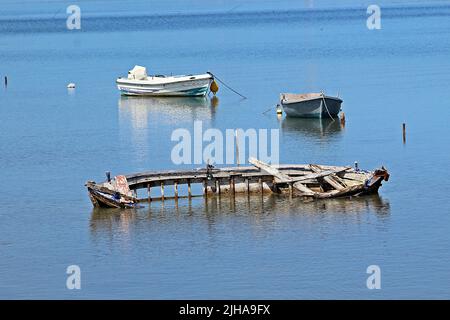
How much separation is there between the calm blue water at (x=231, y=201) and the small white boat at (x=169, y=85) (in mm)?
1840

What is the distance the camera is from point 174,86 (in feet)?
266

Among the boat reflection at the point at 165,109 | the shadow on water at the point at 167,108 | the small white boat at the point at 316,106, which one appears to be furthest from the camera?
the shadow on water at the point at 167,108

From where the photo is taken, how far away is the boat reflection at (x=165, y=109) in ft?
232

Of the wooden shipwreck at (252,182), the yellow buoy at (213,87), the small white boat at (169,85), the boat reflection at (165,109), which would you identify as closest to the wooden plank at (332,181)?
the wooden shipwreck at (252,182)

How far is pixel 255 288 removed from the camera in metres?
34.7

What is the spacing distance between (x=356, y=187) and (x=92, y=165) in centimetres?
1504

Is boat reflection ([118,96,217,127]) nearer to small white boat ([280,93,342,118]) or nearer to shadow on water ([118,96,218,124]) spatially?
shadow on water ([118,96,218,124])

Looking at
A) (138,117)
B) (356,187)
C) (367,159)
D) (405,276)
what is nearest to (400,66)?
(138,117)

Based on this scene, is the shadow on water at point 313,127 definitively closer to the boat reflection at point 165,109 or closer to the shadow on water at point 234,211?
the boat reflection at point 165,109

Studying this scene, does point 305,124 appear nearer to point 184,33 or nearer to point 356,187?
point 356,187

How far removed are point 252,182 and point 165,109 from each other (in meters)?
31.4

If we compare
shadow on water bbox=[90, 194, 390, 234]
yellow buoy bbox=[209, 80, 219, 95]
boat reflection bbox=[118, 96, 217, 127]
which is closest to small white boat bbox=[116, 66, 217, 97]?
yellow buoy bbox=[209, 80, 219, 95]

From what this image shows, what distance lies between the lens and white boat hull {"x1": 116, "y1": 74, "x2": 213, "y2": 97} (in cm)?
8081

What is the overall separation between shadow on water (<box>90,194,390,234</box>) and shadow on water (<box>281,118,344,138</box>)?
17.8 m
